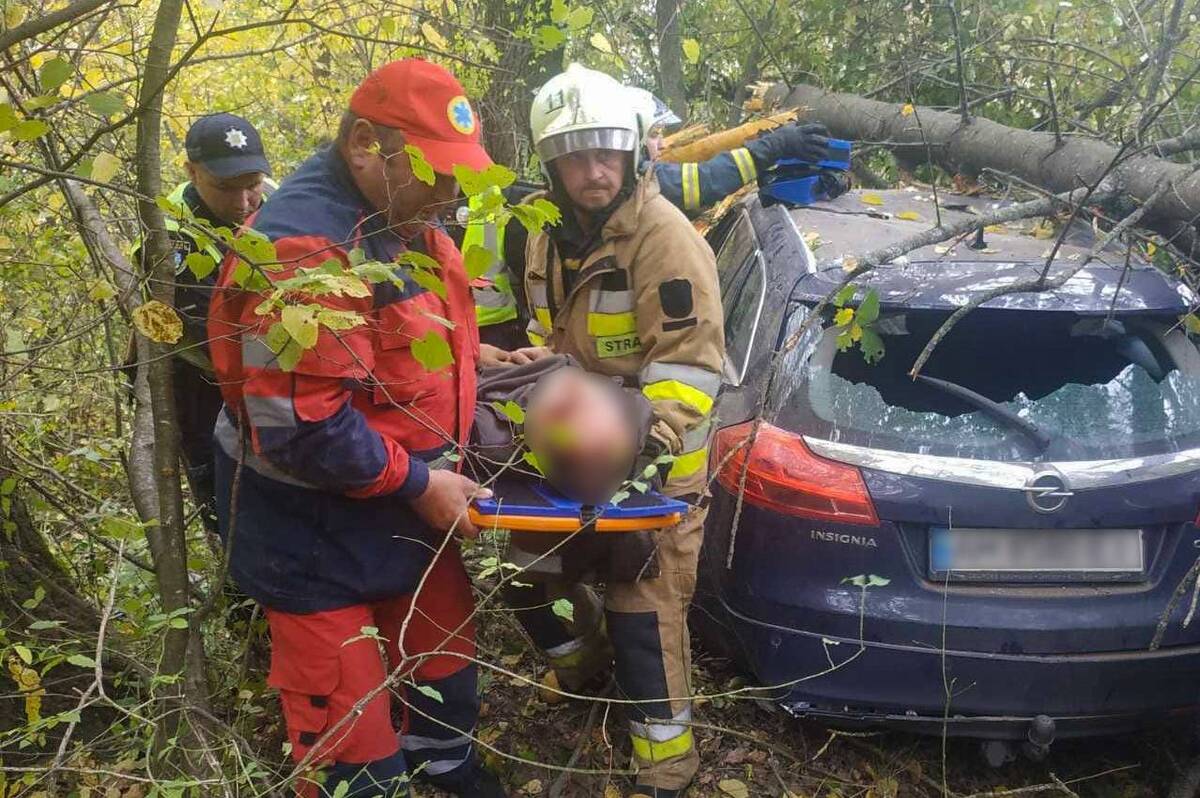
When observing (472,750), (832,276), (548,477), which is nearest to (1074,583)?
(832,276)

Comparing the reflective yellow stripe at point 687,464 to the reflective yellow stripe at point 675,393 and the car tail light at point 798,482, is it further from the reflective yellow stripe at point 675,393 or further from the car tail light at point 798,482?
the reflective yellow stripe at point 675,393

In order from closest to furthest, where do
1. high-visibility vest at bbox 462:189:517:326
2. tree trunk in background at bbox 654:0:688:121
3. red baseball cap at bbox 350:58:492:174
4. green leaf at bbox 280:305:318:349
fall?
green leaf at bbox 280:305:318:349, red baseball cap at bbox 350:58:492:174, high-visibility vest at bbox 462:189:517:326, tree trunk in background at bbox 654:0:688:121

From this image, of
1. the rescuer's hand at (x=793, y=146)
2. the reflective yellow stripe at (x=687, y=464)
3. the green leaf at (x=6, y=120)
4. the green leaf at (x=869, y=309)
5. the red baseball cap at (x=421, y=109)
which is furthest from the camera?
the rescuer's hand at (x=793, y=146)

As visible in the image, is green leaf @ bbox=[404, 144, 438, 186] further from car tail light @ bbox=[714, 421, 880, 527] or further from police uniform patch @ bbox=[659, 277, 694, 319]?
car tail light @ bbox=[714, 421, 880, 527]

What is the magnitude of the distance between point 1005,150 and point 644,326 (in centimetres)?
252

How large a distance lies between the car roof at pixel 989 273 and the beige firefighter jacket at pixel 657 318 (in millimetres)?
388

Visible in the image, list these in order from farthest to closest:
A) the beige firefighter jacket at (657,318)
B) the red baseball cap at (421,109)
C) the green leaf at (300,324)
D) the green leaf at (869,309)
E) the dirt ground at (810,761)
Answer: the dirt ground at (810,761)
the beige firefighter jacket at (657,318)
the green leaf at (869,309)
the red baseball cap at (421,109)
the green leaf at (300,324)

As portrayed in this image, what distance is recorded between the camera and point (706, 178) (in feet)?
13.4

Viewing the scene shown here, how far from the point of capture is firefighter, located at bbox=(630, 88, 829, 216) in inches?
151

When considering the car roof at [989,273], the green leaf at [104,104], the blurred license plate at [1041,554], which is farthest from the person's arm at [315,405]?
the blurred license plate at [1041,554]

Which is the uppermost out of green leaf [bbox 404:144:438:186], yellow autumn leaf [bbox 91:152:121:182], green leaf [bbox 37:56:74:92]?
green leaf [bbox 37:56:74:92]

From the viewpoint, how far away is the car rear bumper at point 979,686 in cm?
259

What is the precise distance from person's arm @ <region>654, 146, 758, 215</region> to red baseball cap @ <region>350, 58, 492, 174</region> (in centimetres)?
192

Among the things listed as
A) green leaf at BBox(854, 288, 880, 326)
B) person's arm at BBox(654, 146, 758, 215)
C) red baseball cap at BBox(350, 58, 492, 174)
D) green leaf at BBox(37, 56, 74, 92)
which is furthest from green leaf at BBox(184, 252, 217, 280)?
person's arm at BBox(654, 146, 758, 215)
